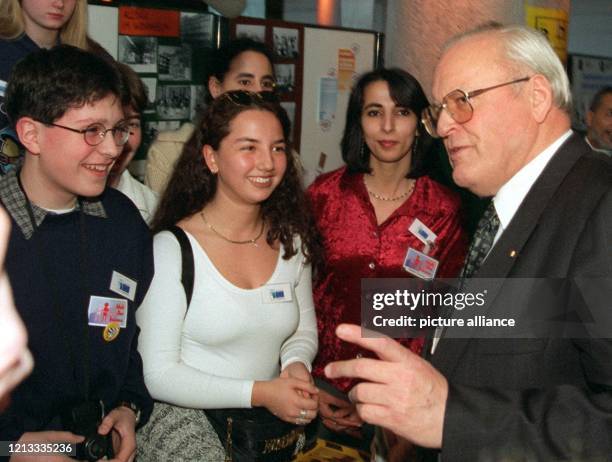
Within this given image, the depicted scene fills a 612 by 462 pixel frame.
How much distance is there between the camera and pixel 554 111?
197cm

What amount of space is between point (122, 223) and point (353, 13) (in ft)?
42.3

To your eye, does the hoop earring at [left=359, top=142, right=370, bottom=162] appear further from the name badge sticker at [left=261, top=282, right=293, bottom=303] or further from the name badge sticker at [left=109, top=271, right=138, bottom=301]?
the name badge sticker at [left=109, top=271, right=138, bottom=301]

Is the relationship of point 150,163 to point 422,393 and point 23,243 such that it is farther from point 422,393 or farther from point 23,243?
point 422,393

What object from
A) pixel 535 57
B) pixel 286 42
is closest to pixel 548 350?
pixel 535 57

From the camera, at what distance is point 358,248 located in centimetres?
331

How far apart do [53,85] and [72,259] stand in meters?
0.52

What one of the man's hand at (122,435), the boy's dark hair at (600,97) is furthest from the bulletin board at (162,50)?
the boy's dark hair at (600,97)

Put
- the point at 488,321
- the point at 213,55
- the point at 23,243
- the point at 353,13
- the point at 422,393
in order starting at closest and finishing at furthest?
1. the point at 422,393
2. the point at 488,321
3. the point at 23,243
4. the point at 213,55
5. the point at 353,13

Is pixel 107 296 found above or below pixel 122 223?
below

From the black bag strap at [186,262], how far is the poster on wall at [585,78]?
6.86 meters

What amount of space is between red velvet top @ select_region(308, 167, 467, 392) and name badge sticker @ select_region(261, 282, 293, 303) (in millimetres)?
522

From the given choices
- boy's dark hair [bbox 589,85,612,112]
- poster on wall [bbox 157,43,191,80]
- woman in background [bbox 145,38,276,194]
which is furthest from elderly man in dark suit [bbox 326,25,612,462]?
boy's dark hair [bbox 589,85,612,112]

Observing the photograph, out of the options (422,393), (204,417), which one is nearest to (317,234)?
(204,417)

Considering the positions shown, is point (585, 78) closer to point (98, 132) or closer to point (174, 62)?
point (174, 62)
